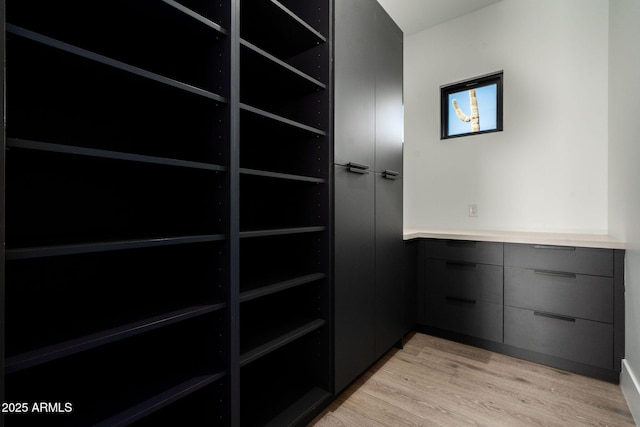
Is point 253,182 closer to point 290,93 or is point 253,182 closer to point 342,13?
point 290,93

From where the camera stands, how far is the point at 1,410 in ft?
2.04

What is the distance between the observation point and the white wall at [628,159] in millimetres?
1513

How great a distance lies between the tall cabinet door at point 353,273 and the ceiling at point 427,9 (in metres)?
1.93

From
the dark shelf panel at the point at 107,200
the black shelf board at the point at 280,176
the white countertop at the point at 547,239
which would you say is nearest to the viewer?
the dark shelf panel at the point at 107,200

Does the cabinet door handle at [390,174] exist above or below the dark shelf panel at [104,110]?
below

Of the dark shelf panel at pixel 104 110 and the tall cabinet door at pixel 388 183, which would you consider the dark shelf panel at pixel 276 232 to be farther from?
the tall cabinet door at pixel 388 183

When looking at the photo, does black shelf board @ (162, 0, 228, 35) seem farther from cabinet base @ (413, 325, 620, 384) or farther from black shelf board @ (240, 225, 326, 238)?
cabinet base @ (413, 325, 620, 384)

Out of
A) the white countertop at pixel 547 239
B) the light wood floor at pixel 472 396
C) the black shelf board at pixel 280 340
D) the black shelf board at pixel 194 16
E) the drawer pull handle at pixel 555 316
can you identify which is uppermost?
the black shelf board at pixel 194 16

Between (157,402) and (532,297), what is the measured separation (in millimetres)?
2287

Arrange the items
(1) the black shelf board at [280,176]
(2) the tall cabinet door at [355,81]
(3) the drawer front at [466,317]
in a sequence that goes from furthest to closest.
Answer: (3) the drawer front at [466,317], (2) the tall cabinet door at [355,81], (1) the black shelf board at [280,176]

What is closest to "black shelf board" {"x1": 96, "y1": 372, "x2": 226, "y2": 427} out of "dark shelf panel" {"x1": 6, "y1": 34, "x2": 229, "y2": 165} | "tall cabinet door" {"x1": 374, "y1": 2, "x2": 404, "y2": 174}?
"dark shelf panel" {"x1": 6, "y1": 34, "x2": 229, "y2": 165}

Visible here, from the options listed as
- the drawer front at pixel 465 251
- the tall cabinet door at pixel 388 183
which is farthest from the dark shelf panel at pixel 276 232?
the drawer front at pixel 465 251

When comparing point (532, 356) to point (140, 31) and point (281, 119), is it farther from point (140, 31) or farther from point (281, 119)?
point (140, 31)

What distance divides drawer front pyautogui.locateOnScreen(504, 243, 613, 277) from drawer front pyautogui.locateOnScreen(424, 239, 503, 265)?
0.23 ft
